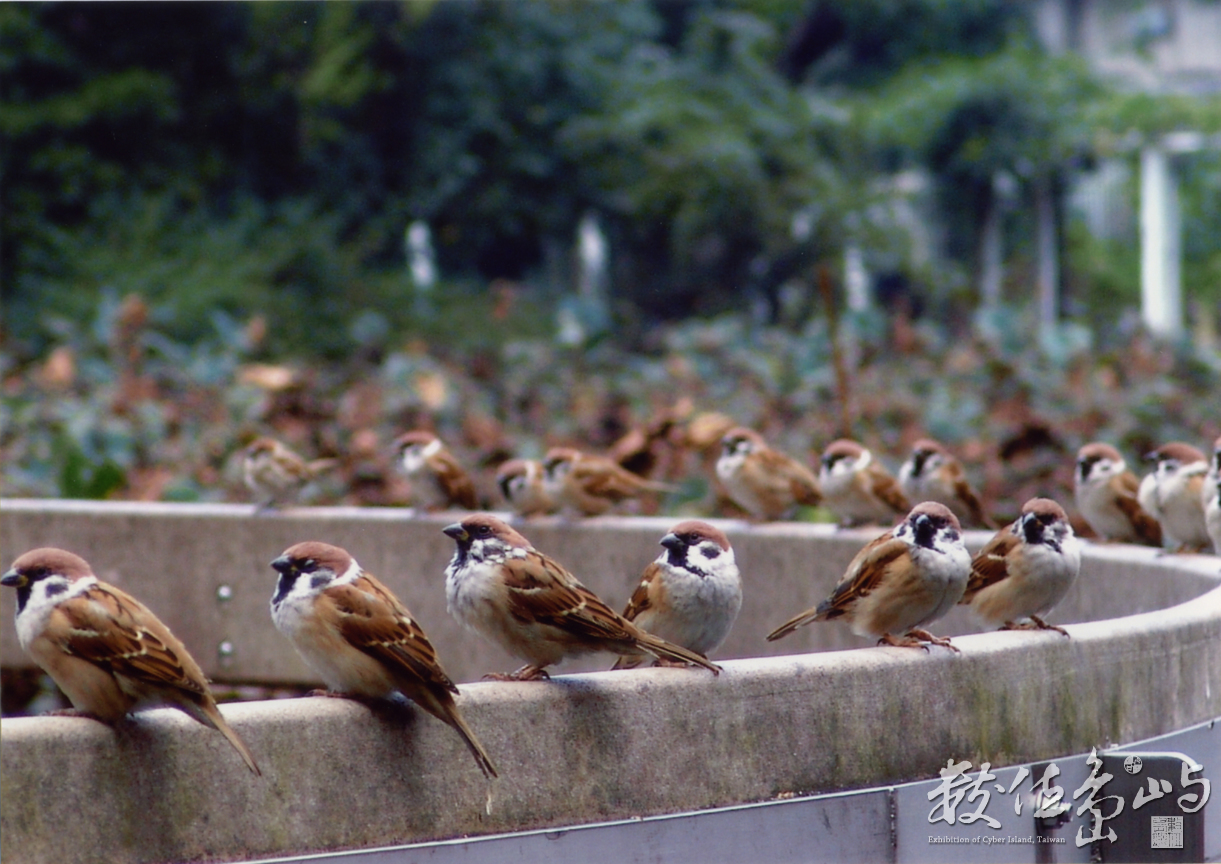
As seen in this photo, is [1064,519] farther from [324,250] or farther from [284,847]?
[324,250]

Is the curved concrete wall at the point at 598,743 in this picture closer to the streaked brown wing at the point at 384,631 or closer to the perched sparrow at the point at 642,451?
the streaked brown wing at the point at 384,631

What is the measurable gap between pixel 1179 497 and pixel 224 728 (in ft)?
13.2

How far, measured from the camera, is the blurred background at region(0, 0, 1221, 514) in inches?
479

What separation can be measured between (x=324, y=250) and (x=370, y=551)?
12.6 m

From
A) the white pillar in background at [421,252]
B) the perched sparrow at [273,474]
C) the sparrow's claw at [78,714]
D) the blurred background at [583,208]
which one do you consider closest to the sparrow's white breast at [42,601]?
the sparrow's claw at [78,714]

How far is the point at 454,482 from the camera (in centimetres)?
724

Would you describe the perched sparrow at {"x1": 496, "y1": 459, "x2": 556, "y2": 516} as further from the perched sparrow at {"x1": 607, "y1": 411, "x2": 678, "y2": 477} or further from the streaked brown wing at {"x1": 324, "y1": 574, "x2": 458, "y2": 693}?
the streaked brown wing at {"x1": 324, "y1": 574, "x2": 458, "y2": 693}

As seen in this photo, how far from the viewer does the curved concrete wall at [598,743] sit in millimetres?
3289

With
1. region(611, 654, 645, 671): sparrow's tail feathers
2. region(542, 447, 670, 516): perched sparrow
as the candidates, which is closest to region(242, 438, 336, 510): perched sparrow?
region(542, 447, 670, 516): perched sparrow

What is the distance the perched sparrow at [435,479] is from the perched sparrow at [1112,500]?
9.24 ft

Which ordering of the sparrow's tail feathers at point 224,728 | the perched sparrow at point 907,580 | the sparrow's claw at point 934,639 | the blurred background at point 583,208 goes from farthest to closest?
the blurred background at point 583,208, the perched sparrow at point 907,580, the sparrow's claw at point 934,639, the sparrow's tail feathers at point 224,728

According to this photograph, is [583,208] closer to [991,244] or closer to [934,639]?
[991,244]

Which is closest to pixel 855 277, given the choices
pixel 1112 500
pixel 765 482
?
pixel 765 482

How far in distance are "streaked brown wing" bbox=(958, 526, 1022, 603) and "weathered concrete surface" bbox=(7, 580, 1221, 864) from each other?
46cm
